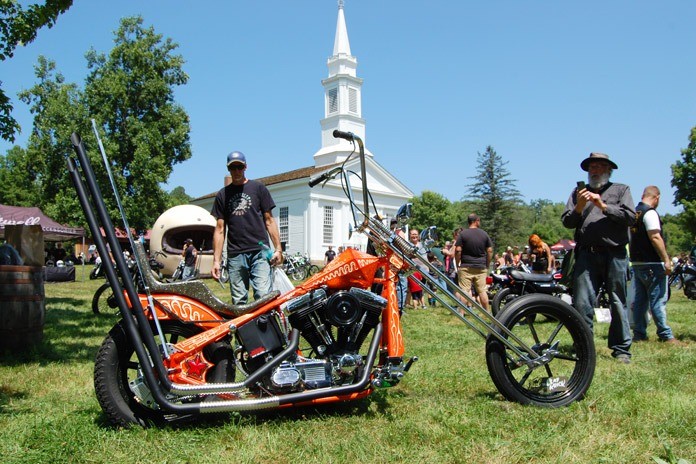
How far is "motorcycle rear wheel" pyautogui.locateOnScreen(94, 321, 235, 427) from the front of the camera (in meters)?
3.32

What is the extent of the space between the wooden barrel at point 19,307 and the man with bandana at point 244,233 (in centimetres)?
203

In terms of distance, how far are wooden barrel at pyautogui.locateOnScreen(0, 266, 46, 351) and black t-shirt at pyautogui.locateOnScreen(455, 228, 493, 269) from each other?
669 cm

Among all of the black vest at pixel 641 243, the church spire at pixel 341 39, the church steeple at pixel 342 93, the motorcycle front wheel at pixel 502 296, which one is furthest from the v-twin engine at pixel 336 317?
the church spire at pixel 341 39

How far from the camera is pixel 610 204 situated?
523cm

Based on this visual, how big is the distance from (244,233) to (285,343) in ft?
6.24

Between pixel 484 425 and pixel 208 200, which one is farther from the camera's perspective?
pixel 208 200

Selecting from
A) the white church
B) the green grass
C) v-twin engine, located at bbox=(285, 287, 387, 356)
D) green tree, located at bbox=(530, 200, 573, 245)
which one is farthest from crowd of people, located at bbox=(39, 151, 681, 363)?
green tree, located at bbox=(530, 200, 573, 245)

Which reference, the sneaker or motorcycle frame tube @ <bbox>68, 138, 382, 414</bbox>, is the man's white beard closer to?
the sneaker

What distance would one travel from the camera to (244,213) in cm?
Result: 528

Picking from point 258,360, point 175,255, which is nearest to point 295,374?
point 258,360

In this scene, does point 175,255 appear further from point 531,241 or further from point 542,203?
point 542,203

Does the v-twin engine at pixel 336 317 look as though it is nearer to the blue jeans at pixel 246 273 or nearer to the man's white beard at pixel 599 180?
the blue jeans at pixel 246 273

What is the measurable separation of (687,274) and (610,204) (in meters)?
10.3

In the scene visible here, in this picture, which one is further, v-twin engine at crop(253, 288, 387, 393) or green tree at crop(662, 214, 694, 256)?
green tree at crop(662, 214, 694, 256)
